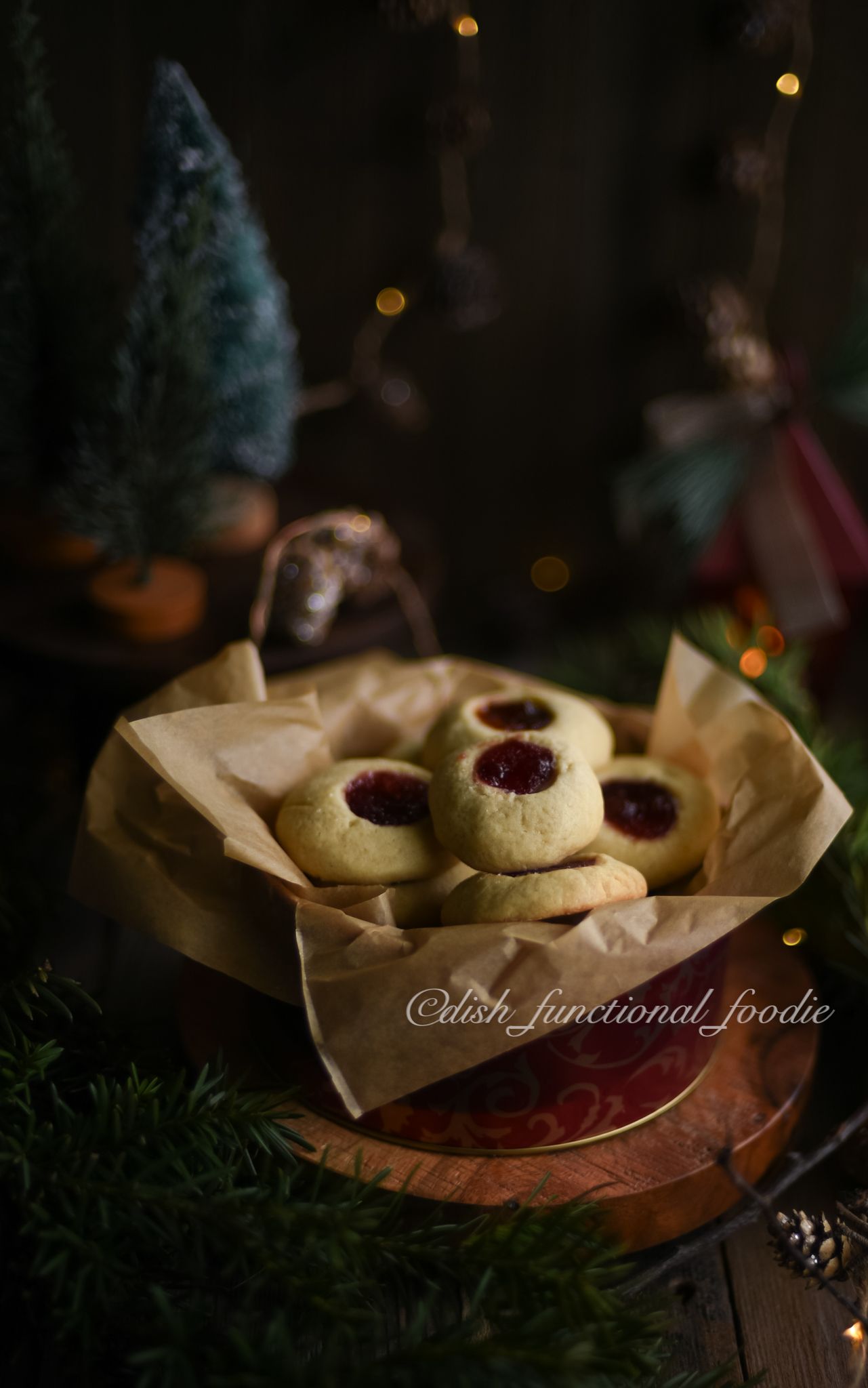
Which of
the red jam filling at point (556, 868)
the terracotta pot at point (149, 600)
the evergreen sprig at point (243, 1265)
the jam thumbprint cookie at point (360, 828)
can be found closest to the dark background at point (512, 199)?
the terracotta pot at point (149, 600)

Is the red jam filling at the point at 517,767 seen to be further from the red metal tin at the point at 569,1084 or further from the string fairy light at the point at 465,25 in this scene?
the string fairy light at the point at 465,25

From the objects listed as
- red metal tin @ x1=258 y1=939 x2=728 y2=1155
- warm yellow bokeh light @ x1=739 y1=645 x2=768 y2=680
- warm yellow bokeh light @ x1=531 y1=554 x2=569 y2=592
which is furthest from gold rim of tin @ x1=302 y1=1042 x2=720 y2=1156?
warm yellow bokeh light @ x1=531 y1=554 x2=569 y2=592

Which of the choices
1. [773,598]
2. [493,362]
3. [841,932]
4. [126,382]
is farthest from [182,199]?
[841,932]

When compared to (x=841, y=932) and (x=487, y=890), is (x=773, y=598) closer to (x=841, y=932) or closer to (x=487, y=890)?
(x=841, y=932)

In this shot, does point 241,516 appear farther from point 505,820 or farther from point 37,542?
point 505,820

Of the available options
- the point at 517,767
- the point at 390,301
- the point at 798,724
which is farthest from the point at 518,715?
the point at 390,301

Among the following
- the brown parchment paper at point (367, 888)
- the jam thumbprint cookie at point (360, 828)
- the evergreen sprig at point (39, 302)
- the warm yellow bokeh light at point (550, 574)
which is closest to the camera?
the brown parchment paper at point (367, 888)
